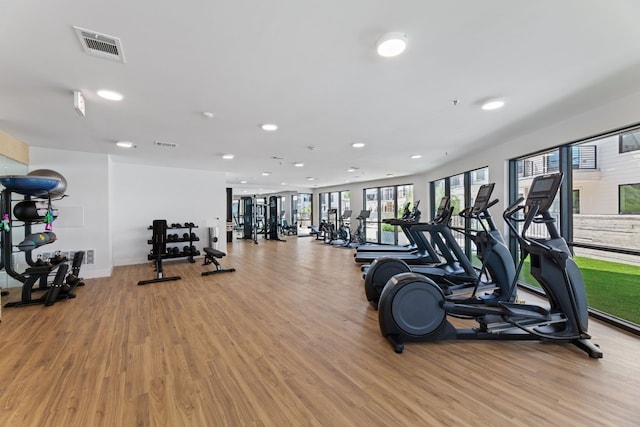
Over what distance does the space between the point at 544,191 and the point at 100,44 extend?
3.79 m

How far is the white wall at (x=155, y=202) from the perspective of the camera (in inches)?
261

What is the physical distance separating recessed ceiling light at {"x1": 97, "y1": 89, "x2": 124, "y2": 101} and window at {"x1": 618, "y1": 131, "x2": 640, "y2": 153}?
5.44 m

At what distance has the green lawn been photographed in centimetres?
356

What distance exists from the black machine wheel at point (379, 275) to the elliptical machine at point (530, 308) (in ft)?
3.23

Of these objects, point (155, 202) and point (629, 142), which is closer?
point (629, 142)

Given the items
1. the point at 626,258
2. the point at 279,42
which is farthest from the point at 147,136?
the point at 626,258

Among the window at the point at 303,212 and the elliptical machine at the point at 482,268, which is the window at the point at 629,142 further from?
the window at the point at 303,212

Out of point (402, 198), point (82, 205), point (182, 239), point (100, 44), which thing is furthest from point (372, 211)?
point (100, 44)

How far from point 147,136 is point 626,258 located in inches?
253

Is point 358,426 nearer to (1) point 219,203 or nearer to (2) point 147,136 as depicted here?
(2) point 147,136

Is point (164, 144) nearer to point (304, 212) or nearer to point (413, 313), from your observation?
point (413, 313)

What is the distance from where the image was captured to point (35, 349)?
2615 mm

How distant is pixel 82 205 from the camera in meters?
5.26

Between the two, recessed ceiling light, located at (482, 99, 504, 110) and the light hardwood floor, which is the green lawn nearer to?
the light hardwood floor
